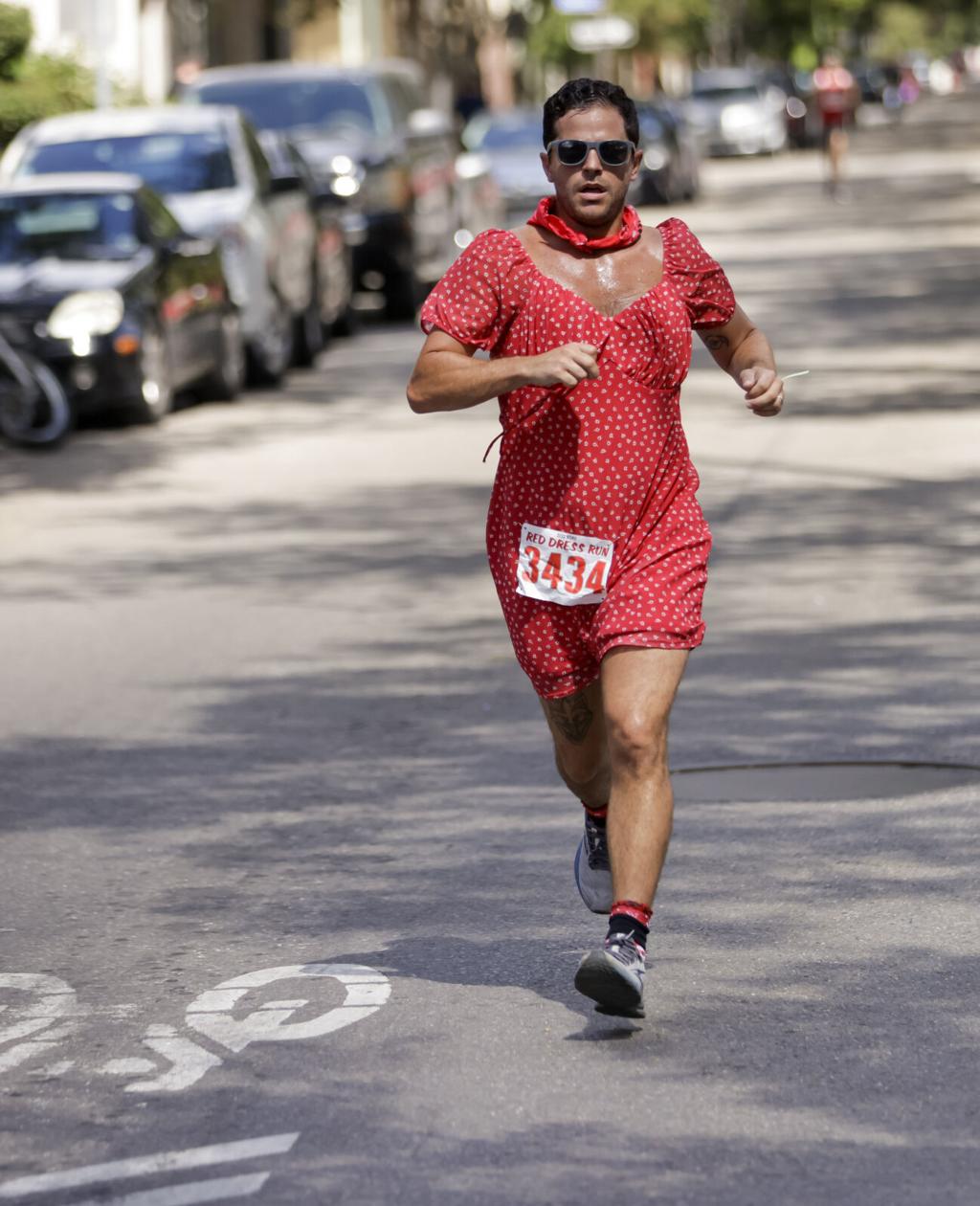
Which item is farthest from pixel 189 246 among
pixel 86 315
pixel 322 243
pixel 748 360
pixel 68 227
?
pixel 748 360

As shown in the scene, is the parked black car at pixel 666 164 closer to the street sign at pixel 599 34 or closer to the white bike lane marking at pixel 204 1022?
the street sign at pixel 599 34

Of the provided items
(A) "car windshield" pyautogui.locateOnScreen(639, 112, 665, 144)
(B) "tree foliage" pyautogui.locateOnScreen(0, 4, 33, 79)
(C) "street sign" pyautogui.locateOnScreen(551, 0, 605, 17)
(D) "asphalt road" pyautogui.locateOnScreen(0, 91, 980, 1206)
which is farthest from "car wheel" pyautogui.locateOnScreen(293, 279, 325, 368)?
(C) "street sign" pyautogui.locateOnScreen(551, 0, 605, 17)

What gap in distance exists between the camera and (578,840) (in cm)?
702

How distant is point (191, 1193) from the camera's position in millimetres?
4449

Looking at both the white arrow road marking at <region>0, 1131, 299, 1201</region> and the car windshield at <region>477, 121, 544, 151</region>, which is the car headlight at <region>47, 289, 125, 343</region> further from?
the car windshield at <region>477, 121, 544, 151</region>

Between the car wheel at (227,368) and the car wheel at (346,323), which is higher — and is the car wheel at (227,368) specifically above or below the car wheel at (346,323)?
above

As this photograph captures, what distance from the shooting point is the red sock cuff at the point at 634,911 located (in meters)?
5.40

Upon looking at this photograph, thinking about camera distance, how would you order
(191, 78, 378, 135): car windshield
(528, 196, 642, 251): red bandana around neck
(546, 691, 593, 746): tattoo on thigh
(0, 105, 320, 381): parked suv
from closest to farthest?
(528, 196, 642, 251): red bandana around neck, (546, 691, 593, 746): tattoo on thigh, (0, 105, 320, 381): parked suv, (191, 78, 378, 135): car windshield

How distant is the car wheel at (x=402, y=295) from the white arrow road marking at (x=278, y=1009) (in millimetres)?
17656

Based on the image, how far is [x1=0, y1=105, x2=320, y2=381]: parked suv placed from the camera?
18797mm

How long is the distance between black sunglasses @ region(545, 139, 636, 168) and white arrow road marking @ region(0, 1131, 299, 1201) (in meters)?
2.07

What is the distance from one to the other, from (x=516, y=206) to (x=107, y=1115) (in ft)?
102

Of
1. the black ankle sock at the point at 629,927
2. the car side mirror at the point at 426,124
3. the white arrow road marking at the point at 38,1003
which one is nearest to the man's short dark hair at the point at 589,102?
the black ankle sock at the point at 629,927

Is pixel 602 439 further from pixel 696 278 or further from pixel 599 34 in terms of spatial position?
pixel 599 34
